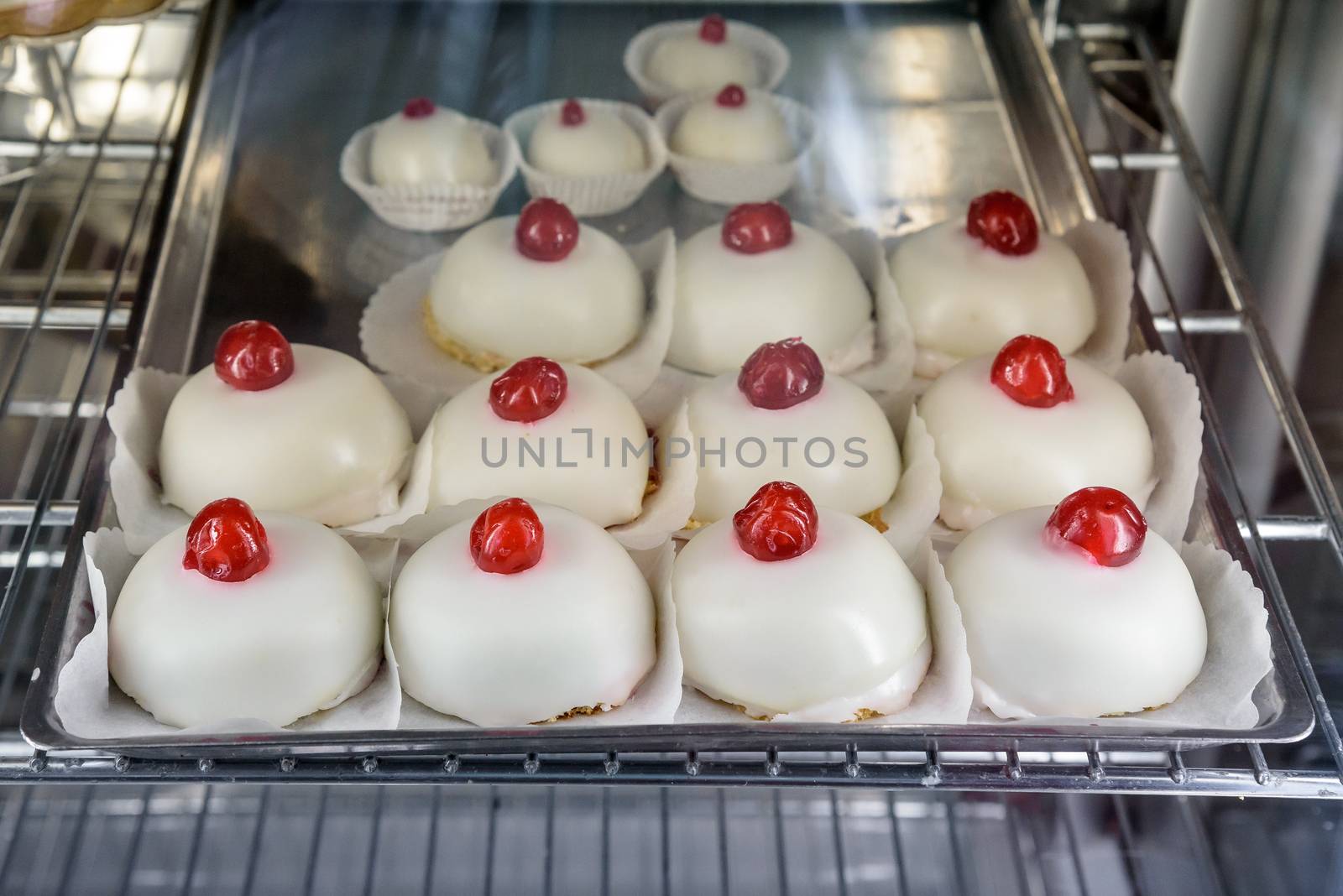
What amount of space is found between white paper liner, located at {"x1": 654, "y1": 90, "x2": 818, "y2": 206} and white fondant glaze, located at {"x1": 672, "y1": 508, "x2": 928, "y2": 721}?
0.83 m

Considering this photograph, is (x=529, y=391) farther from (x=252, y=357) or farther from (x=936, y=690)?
(x=936, y=690)

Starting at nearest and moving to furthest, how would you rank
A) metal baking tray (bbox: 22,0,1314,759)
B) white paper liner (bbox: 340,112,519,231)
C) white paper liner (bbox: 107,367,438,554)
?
white paper liner (bbox: 107,367,438,554) < metal baking tray (bbox: 22,0,1314,759) < white paper liner (bbox: 340,112,519,231)

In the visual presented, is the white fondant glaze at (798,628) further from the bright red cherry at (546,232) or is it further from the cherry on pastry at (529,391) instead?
the bright red cherry at (546,232)

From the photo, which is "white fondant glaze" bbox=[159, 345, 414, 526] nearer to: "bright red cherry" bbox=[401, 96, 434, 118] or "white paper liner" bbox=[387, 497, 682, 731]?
"white paper liner" bbox=[387, 497, 682, 731]

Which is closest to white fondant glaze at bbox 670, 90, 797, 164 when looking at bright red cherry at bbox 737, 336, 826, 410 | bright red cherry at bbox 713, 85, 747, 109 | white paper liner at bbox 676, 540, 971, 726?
bright red cherry at bbox 713, 85, 747, 109

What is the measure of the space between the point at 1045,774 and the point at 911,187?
108cm

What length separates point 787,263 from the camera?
1654 millimetres

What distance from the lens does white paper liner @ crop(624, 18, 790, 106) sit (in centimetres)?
209

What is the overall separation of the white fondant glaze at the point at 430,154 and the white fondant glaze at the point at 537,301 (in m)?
0.23

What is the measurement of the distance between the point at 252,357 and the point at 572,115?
70cm

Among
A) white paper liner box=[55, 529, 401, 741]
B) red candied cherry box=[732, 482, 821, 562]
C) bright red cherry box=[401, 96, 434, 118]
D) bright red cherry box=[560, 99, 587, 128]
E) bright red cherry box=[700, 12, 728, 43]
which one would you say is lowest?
white paper liner box=[55, 529, 401, 741]

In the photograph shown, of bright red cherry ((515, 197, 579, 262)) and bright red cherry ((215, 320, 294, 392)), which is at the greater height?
bright red cherry ((515, 197, 579, 262))

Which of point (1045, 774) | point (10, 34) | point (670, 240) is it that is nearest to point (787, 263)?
point (670, 240)

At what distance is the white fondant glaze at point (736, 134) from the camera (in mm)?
1934
